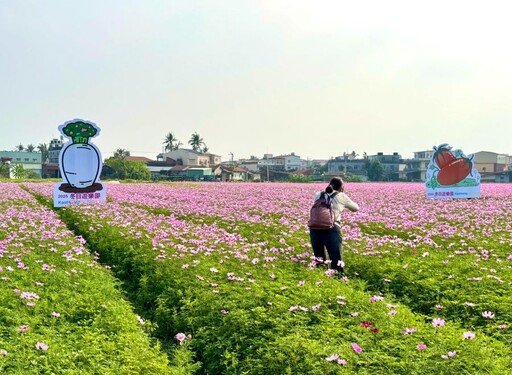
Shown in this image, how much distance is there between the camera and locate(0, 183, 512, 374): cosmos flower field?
16.0ft

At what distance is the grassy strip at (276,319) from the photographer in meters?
4.73

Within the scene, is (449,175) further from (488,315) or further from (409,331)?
(409,331)

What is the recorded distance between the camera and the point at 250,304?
248 inches

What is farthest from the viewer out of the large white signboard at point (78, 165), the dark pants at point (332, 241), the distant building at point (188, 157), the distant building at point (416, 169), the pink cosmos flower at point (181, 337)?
the distant building at point (188, 157)

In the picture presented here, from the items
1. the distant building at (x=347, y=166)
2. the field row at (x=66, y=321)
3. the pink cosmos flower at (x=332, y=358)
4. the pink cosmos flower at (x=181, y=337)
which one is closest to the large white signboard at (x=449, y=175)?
the field row at (x=66, y=321)

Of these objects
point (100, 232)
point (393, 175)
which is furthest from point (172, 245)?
point (393, 175)

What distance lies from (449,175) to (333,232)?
58.2ft

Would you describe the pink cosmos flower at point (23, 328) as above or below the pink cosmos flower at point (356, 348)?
above

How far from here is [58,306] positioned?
6305 mm

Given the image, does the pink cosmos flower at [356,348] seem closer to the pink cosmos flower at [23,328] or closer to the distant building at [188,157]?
the pink cosmos flower at [23,328]

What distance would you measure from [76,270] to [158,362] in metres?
3.53

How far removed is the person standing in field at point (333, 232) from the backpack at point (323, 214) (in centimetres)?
4

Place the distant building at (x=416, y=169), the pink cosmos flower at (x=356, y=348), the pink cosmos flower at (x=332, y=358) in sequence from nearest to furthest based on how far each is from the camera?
the pink cosmos flower at (x=332, y=358)
the pink cosmos flower at (x=356, y=348)
the distant building at (x=416, y=169)

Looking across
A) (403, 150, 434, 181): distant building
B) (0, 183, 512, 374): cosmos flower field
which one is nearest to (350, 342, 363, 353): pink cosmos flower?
(0, 183, 512, 374): cosmos flower field
